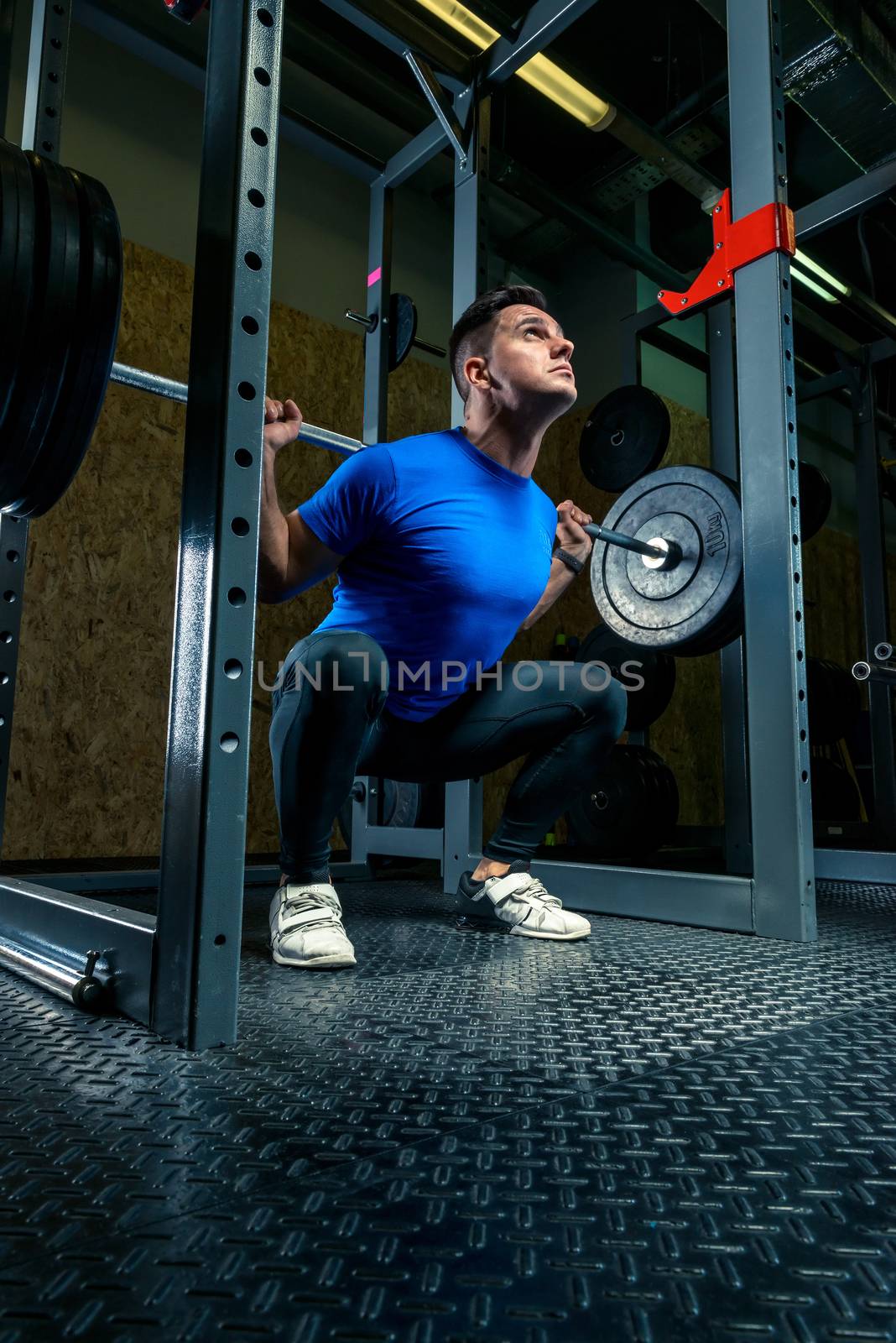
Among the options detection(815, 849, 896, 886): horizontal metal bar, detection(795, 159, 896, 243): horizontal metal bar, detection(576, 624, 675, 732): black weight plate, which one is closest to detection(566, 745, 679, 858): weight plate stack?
detection(576, 624, 675, 732): black weight plate

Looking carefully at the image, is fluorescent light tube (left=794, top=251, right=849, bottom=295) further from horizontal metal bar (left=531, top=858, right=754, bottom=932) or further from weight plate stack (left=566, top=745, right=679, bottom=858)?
horizontal metal bar (left=531, top=858, right=754, bottom=932)

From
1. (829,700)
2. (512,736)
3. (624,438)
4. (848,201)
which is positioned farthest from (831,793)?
(512,736)

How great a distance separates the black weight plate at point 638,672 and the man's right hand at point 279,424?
2.38m

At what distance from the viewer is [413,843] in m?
2.53

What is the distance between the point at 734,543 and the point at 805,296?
14.2 ft

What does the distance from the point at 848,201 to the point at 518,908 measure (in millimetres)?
2300

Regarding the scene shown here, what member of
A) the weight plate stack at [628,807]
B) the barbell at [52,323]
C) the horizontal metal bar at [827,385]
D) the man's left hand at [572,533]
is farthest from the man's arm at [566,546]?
the horizontal metal bar at [827,385]

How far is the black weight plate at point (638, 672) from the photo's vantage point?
11.7 feet

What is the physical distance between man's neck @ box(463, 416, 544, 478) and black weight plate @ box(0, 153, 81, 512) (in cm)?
85

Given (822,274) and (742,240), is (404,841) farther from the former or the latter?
(822,274)

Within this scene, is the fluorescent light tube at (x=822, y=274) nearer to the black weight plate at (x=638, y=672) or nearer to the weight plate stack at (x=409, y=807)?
the black weight plate at (x=638, y=672)

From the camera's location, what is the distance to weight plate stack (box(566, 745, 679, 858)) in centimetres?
318

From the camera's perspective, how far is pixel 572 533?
197 centimetres

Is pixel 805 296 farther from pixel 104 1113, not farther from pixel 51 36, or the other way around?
pixel 104 1113
